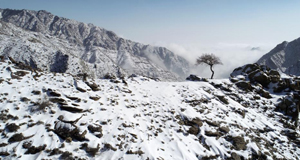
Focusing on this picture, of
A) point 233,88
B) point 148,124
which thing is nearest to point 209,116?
point 148,124

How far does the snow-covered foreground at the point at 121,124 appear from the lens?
1066 cm

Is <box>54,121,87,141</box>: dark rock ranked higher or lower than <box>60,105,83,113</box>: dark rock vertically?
lower

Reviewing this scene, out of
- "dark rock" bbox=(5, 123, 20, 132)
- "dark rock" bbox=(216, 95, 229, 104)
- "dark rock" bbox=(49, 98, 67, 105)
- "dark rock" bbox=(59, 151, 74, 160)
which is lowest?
"dark rock" bbox=(59, 151, 74, 160)

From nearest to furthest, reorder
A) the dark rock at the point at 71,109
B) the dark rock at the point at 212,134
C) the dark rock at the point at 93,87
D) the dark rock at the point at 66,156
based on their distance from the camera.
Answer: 1. the dark rock at the point at 66,156
2. the dark rock at the point at 71,109
3. the dark rock at the point at 212,134
4. the dark rock at the point at 93,87

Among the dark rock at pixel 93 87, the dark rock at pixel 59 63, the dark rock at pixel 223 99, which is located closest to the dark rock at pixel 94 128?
the dark rock at pixel 93 87

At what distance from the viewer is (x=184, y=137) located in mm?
14484

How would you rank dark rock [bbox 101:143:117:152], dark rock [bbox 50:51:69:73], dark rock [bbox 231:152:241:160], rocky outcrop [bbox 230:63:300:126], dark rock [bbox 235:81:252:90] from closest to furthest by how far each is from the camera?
dark rock [bbox 101:143:117:152], dark rock [bbox 231:152:241:160], rocky outcrop [bbox 230:63:300:126], dark rock [bbox 235:81:252:90], dark rock [bbox 50:51:69:73]

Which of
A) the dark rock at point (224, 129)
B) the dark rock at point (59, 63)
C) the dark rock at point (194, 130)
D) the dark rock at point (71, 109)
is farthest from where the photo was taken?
the dark rock at point (59, 63)

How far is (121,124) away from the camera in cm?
1398

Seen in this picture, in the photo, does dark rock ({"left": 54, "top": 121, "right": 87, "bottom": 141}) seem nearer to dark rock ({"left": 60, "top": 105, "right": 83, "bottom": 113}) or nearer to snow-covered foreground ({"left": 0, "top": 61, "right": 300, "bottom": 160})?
snow-covered foreground ({"left": 0, "top": 61, "right": 300, "bottom": 160})

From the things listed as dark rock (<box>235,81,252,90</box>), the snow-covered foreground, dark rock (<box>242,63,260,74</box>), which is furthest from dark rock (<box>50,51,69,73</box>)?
dark rock (<box>235,81,252,90</box>)

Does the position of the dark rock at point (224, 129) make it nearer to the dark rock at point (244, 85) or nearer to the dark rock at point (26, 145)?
the dark rock at point (26, 145)

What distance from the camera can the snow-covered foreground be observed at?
10.7m

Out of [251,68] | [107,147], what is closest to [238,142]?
[107,147]
